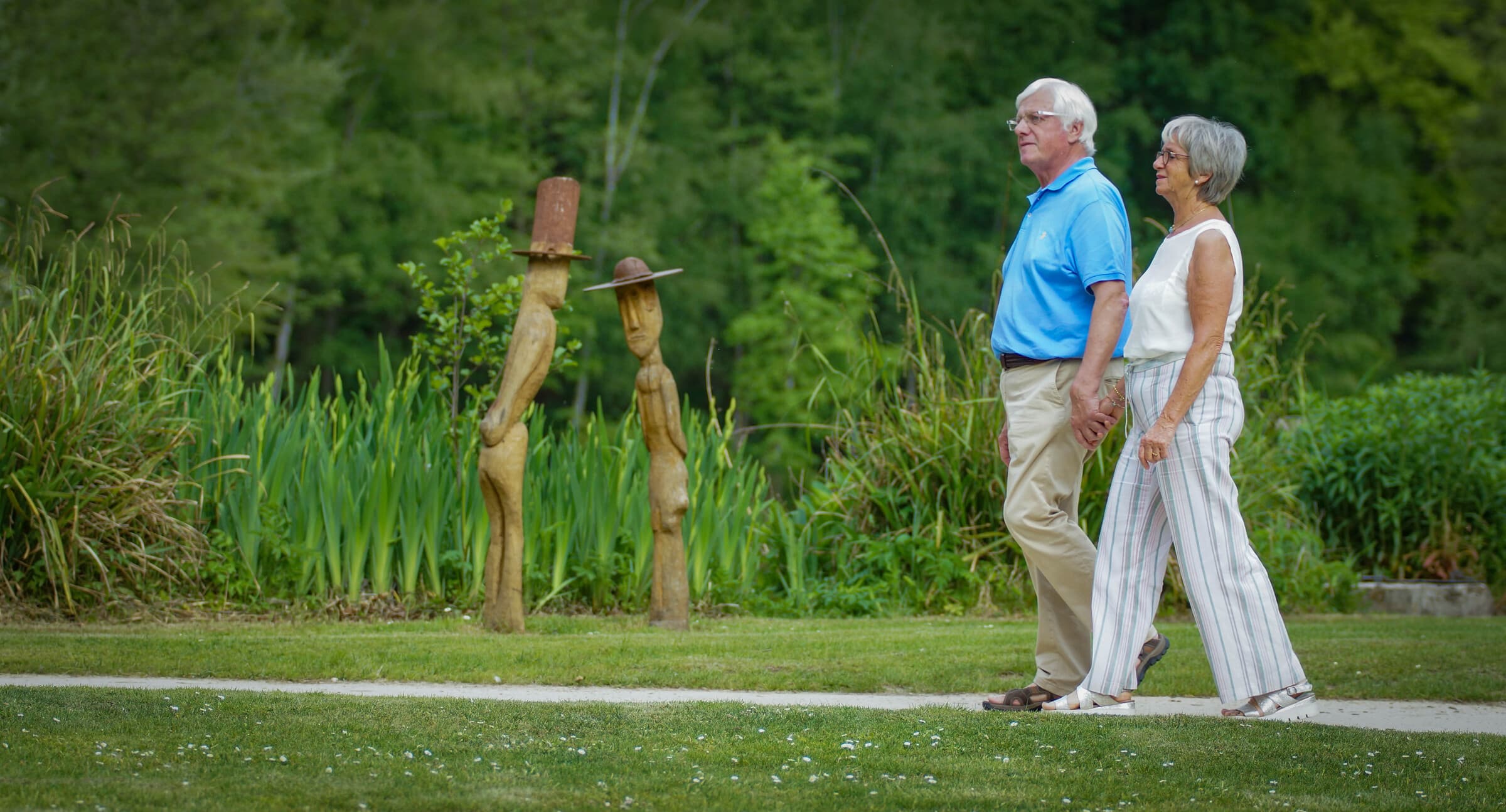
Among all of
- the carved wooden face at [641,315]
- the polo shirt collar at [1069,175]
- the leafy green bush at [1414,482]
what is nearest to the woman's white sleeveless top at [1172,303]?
the polo shirt collar at [1069,175]

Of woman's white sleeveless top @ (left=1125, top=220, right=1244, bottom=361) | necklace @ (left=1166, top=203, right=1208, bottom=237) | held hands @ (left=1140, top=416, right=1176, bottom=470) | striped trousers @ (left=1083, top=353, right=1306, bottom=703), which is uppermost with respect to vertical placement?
necklace @ (left=1166, top=203, right=1208, bottom=237)

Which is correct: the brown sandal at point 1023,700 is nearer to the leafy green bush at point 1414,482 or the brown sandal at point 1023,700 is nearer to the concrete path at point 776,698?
the concrete path at point 776,698

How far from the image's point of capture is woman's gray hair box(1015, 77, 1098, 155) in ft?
15.5

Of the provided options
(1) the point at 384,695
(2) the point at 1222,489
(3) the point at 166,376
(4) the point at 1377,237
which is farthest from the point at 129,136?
(4) the point at 1377,237

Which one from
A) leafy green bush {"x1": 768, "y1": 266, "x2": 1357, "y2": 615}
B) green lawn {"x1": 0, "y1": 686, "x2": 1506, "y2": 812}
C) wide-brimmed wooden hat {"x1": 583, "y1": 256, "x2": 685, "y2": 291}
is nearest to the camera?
green lawn {"x1": 0, "y1": 686, "x2": 1506, "y2": 812}

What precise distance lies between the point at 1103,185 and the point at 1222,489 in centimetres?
105

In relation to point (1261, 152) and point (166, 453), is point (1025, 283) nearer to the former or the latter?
point (166, 453)

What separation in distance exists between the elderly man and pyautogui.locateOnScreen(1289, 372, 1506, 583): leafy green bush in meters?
5.16

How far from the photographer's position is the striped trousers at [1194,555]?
4262mm

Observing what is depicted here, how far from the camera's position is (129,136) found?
2184 cm

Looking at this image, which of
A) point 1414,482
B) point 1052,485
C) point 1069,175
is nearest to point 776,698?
point 1052,485

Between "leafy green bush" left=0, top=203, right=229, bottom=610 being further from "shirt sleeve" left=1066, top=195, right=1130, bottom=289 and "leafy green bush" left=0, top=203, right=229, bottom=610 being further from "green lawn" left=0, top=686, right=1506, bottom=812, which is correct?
"shirt sleeve" left=1066, top=195, right=1130, bottom=289

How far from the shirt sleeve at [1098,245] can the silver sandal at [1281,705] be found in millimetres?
1275

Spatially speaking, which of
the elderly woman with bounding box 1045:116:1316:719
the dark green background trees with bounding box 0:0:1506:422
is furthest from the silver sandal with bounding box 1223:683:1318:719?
the dark green background trees with bounding box 0:0:1506:422
